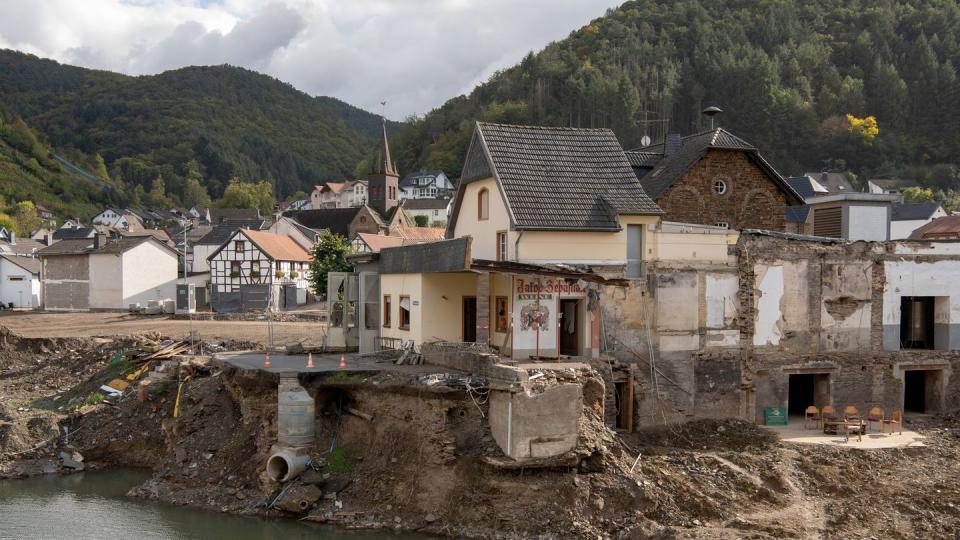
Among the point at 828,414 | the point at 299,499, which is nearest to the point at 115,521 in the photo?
the point at 299,499

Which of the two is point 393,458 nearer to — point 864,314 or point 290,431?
point 290,431

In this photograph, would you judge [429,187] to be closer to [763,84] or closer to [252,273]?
[763,84]

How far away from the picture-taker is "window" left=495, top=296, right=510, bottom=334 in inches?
966

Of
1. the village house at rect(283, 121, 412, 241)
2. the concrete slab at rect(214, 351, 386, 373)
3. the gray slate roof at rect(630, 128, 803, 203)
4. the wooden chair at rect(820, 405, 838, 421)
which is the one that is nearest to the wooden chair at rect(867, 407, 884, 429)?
the wooden chair at rect(820, 405, 838, 421)

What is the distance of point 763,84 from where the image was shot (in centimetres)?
9881

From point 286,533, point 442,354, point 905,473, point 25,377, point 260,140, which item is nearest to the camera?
point 286,533

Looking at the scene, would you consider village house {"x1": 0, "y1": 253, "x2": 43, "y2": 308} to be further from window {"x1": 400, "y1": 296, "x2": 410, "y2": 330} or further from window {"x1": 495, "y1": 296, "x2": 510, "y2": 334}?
window {"x1": 495, "y1": 296, "x2": 510, "y2": 334}

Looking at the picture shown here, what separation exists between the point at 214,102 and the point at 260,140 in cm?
2160

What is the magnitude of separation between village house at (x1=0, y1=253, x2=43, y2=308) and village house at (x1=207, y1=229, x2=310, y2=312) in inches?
689

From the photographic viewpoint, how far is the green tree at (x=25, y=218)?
102375 mm

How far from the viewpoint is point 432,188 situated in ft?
374

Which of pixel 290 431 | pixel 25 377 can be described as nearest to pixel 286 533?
pixel 290 431

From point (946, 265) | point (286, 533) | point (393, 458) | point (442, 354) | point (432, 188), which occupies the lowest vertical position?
point (286, 533)

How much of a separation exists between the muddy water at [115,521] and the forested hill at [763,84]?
71.1 m
